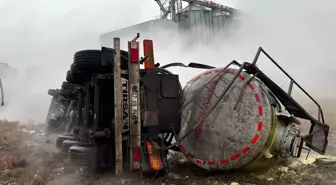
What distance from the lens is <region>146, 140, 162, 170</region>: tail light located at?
10.3 feet

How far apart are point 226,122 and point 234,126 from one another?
9cm

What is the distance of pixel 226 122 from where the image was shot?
3232mm

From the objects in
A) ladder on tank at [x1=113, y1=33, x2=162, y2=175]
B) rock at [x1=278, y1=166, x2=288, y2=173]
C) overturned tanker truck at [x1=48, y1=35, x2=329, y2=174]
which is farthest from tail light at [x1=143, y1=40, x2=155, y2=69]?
rock at [x1=278, y1=166, x2=288, y2=173]

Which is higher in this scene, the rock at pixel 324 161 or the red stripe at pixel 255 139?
the red stripe at pixel 255 139

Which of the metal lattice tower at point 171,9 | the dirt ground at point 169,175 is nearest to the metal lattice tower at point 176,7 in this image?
the metal lattice tower at point 171,9

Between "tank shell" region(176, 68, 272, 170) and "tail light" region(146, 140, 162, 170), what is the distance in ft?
1.40

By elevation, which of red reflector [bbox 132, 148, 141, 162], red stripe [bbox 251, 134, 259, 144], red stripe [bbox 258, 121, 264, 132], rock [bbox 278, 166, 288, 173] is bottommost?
rock [bbox 278, 166, 288, 173]

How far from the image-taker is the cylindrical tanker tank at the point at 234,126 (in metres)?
3.16

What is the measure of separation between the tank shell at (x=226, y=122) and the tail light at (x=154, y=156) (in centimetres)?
43

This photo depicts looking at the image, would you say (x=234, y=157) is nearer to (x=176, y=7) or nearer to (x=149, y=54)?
(x=149, y=54)

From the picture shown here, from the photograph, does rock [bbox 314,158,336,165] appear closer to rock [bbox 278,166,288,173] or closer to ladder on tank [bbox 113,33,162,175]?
rock [bbox 278,166,288,173]

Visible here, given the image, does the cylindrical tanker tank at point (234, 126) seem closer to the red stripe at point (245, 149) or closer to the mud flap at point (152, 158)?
the red stripe at point (245, 149)

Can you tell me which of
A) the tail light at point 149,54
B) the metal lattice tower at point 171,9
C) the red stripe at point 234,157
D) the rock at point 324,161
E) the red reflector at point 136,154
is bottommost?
the rock at point 324,161

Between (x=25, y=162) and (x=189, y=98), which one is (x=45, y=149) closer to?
(x=25, y=162)
